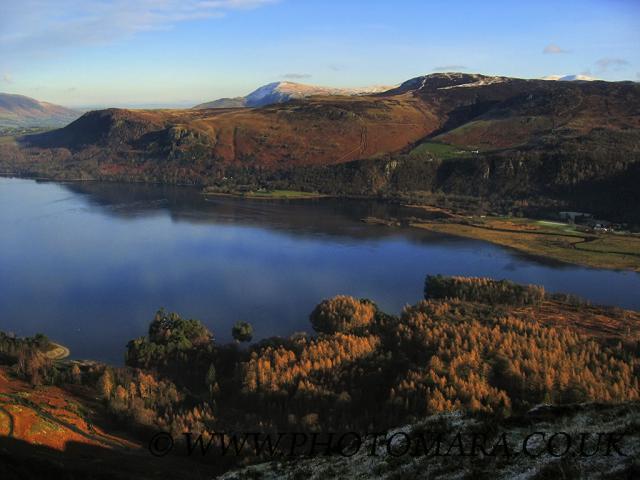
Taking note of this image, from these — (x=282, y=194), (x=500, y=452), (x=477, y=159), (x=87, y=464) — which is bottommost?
(x=87, y=464)

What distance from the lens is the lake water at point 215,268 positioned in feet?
198

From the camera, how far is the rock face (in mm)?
13000

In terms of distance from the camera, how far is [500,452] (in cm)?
1455

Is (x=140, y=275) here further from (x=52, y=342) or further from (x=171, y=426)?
(x=171, y=426)

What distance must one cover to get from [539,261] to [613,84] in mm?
137395

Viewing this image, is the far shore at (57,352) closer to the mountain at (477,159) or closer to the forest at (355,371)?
the forest at (355,371)

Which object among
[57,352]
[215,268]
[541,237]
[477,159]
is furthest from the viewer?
[477,159]
